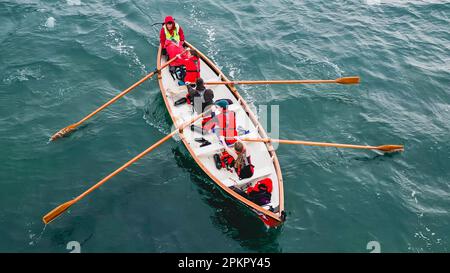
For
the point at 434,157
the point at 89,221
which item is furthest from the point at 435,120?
the point at 89,221

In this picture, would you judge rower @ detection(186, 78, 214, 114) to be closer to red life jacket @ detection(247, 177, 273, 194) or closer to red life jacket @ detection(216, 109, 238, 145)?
red life jacket @ detection(216, 109, 238, 145)

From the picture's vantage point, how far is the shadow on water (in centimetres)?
1373

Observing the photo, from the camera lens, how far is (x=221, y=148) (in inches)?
632

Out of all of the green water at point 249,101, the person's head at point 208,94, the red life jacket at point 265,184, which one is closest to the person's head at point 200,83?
the person's head at point 208,94

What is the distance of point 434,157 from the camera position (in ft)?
57.4

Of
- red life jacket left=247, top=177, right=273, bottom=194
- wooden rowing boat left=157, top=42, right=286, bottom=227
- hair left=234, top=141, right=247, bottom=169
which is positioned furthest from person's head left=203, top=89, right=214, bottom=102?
red life jacket left=247, top=177, right=273, bottom=194

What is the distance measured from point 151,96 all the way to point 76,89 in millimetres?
3874

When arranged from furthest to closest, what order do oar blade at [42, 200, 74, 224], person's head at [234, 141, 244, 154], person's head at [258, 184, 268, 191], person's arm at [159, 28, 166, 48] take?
person's arm at [159, 28, 166, 48]
person's head at [234, 141, 244, 154]
person's head at [258, 184, 268, 191]
oar blade at [42, 200, 74, 224]

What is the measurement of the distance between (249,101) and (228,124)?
4.53 meters

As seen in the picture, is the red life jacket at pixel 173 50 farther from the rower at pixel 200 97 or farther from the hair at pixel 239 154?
the hair at pixel 239 154

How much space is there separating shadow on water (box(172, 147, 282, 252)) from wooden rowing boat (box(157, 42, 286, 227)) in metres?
0.64
